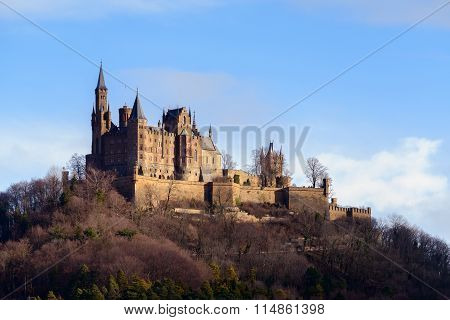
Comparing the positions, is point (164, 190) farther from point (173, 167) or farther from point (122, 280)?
point (122, 280)

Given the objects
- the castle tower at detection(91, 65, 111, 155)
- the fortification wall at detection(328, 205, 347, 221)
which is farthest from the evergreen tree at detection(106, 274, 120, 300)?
the fortification wall at detection(328, 205, 347, 221)

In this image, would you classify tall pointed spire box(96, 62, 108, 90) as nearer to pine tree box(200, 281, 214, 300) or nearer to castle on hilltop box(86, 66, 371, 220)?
castle on hilltop box(86, 66, 371, 220)

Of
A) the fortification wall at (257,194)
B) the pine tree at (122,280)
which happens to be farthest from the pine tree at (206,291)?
the fortification wall at (257,194)

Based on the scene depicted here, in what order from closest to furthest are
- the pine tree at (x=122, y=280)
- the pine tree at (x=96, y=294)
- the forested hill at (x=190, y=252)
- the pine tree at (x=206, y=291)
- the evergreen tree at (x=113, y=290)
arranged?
the pine tree at (x=96, y=294), the pine tree at (x=206, y=291), the evergreen tree at (x=113, y=290), the pine tree at (x=122, y=280), the forested hill at (x=190, y=252)

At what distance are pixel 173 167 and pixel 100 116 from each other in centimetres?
715

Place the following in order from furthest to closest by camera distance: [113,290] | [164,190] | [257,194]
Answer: [257,194] → [164,190] → [113,290]

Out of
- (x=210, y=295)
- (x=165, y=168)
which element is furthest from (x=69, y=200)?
(x=210, y=295)

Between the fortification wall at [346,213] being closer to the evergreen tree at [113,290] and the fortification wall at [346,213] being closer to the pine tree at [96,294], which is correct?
the evergreen tree at [113,290]

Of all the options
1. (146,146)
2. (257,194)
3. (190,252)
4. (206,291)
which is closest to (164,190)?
(146,146)

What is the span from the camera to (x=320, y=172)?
375ft

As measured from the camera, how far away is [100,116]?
355 ft

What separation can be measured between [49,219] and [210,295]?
25.9m

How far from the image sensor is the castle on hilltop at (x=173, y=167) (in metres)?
105

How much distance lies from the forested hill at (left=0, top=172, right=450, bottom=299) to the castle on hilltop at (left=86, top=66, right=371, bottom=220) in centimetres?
121
